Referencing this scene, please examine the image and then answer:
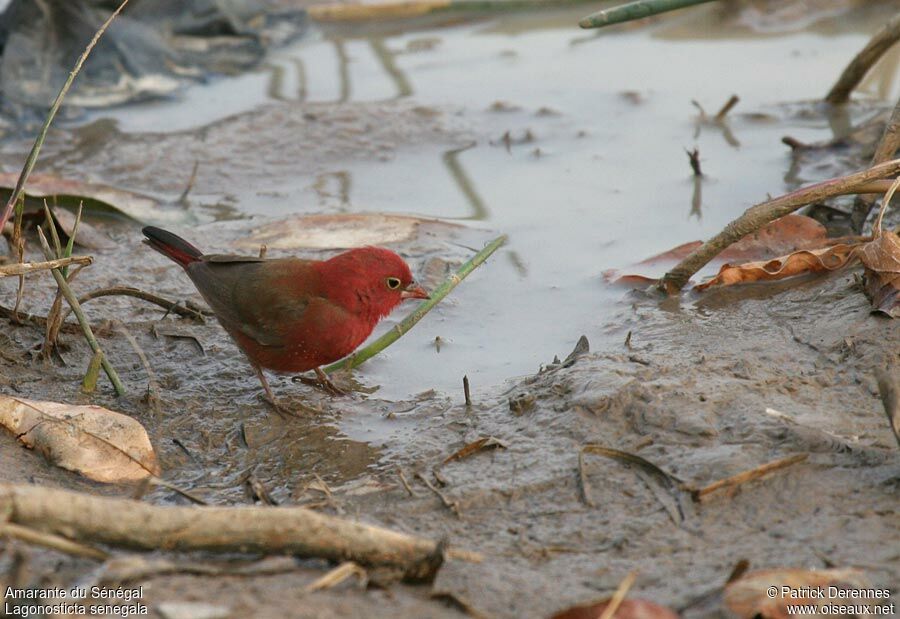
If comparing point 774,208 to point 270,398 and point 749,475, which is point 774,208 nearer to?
point 749,475

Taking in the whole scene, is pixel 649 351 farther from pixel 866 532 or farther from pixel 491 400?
pixel 866 532

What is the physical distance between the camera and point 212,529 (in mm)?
2744

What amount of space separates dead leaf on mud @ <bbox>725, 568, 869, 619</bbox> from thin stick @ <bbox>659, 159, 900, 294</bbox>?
220 cm

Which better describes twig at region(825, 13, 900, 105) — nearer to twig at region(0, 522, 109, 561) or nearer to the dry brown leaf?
the dry brown leaf

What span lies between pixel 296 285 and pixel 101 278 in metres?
1.32

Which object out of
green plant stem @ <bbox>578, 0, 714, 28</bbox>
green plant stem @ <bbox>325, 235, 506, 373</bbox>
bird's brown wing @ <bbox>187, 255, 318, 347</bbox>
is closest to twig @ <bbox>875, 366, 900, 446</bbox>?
green plant stem @ <bbox>325, 235, 506, 373</bbox>

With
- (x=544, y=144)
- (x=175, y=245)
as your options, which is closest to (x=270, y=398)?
(x=175, y=245)

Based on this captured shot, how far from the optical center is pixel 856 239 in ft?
16.0

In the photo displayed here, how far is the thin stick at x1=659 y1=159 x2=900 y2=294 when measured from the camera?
4.62 meters

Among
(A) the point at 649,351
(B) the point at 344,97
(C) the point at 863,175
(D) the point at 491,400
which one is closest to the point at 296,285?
(D) the point at 491,400

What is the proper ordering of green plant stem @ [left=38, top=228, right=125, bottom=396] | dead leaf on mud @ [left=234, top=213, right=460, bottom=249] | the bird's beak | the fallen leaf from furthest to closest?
dead leaf on mud @ [left=234, top=213, right=460, bottom=249] → the bird's beak → the fallen leaf → green plant stem @ [left=38, top=228, right=125, bottom=396]

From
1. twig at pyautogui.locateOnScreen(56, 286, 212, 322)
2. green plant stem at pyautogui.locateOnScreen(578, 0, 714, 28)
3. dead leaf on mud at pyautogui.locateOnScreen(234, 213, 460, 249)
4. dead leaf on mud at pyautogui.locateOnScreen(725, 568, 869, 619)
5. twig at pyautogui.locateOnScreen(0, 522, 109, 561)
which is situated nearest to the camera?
twig at pyautogui.locateOnScreen(0, 522, 109, 561)

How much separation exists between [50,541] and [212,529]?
0.38m

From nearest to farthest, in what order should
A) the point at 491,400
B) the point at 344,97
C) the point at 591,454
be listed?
1. the point at 591,454
2. the point at 491,400
3. the point at 344,97
